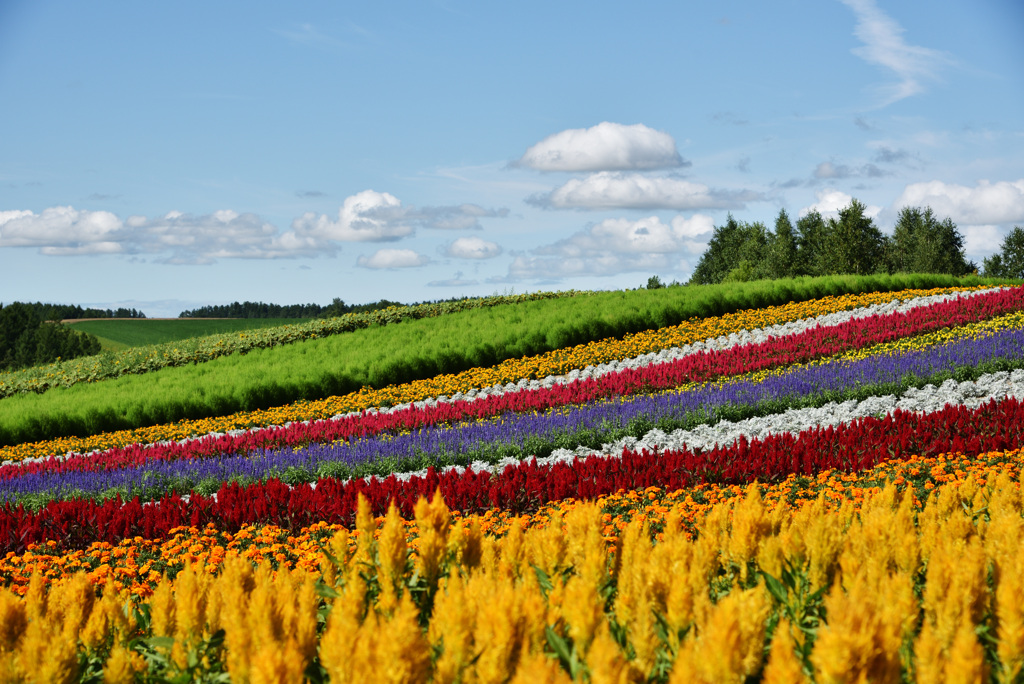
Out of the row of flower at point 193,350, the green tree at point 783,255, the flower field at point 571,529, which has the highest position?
the green tree at point 783,255

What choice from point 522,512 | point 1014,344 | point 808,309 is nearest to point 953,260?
point 808,309

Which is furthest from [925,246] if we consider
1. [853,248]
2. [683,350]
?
[683,350]

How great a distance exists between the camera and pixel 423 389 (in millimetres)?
15188

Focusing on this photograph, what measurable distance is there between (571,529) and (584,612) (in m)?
0.76

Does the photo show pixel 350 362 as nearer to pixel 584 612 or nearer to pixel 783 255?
pixel 584 612

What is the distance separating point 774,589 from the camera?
2359 mm

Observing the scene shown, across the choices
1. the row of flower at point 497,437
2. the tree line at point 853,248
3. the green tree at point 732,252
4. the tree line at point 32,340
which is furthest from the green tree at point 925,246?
the tree line at point 32,340

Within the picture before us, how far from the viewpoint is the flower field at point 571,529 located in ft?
6.27

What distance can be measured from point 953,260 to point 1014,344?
1725 inches

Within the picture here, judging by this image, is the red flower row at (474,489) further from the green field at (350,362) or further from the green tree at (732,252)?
the green tree at (732,252)

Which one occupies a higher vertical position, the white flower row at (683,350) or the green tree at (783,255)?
the green tree at (783,255)

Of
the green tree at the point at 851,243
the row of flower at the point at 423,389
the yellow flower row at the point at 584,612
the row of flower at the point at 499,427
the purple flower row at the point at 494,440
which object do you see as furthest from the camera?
the green tree at the point at 851,243

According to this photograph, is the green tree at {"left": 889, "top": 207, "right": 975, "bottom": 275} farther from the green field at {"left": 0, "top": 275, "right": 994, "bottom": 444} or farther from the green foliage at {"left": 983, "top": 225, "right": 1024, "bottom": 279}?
the green field at {"left": 0, "top": 275, "right": 994, "bottom": 444}

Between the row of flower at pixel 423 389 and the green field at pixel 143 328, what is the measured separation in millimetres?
32949
